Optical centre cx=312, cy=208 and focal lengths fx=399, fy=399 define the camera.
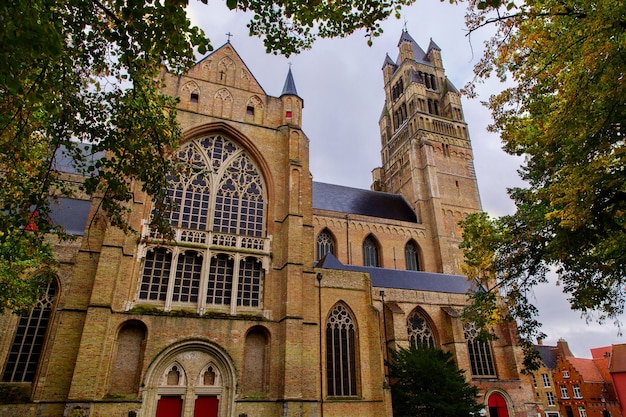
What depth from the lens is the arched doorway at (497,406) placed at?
827 inches

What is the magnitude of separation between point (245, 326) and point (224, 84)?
11.4m

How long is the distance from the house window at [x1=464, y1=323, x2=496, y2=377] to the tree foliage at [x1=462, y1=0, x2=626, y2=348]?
35.3 ft

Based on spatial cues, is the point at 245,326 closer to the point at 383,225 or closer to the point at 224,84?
the point at 224,84

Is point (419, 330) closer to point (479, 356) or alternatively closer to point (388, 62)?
point (479, 356)

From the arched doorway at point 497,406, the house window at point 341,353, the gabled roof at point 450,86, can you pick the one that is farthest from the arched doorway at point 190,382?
the gabled roof at point 450,86

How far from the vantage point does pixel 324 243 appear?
92.3ft

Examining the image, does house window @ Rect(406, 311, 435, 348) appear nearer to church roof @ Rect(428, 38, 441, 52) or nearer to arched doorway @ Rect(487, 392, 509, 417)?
arched doorway @ Rect(487, 392, 509, 417)

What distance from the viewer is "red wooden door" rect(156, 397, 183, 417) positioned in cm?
1346

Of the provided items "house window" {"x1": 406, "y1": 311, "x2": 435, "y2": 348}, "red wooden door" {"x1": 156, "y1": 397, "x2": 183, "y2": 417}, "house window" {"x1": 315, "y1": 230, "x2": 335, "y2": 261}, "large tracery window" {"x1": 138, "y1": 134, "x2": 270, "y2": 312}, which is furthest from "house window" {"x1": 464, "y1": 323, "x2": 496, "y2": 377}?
"red wooden door" {"x1": 156, "y1": 397, "x2": 183, "y2": 417}

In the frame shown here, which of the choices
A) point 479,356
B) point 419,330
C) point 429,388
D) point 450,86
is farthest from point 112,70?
point 450,86

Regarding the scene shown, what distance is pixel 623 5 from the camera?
5922mm

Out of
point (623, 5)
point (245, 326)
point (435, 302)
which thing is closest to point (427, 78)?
point (435, 302)

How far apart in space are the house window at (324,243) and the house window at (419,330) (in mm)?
8106

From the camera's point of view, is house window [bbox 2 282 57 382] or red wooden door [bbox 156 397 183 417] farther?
red wooden door [bbox 156 397 183 417]
